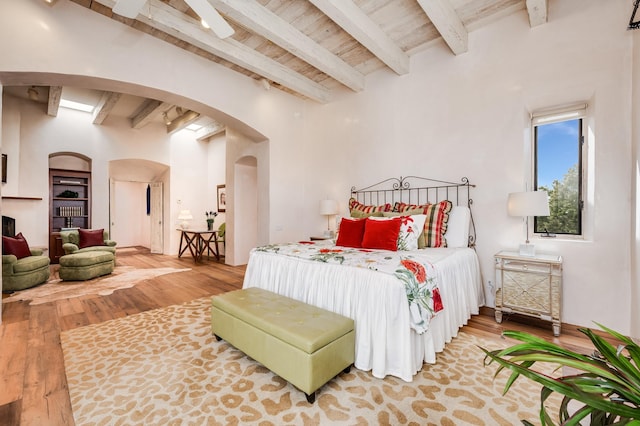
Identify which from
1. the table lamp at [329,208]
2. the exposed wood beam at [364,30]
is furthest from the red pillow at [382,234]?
the exposed wood beam at [364,30]

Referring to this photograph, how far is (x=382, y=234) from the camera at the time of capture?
2.93 meters

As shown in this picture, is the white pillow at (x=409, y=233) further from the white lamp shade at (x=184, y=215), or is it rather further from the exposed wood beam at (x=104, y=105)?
the white lamp shade at (x=184, y=215)

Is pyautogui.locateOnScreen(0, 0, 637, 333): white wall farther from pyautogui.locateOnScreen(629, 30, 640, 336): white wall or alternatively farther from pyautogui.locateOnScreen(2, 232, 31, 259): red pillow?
pyautogui.locateOnScreen(2, 232, 31, 259): red pillow

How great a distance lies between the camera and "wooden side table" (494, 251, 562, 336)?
260cm

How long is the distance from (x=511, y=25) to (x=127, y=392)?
15.9 ft

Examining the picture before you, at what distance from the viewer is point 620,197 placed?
8.40 feet

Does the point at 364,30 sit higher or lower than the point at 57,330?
higher

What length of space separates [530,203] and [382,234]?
4.67 feet

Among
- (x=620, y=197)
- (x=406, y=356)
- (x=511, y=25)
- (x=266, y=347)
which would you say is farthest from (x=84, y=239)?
(x=620, y=197)

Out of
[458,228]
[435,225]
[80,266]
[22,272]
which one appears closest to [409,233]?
[435,225]

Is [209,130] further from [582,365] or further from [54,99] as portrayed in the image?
[582,365]

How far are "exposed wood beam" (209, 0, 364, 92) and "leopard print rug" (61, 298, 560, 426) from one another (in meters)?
3.13

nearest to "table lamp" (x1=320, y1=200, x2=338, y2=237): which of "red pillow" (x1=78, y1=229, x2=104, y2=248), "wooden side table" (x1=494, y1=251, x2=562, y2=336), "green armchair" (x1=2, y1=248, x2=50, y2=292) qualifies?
"wooden side table" (x1=494, y1=251, x2=562, y2=336)

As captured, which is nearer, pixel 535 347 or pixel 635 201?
pixel 535 347
